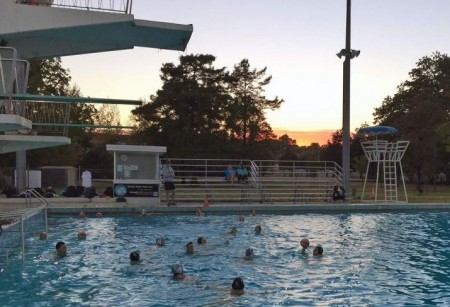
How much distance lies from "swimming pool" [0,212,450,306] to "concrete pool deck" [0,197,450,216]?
263cm

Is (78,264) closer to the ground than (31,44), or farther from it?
closer to the ground

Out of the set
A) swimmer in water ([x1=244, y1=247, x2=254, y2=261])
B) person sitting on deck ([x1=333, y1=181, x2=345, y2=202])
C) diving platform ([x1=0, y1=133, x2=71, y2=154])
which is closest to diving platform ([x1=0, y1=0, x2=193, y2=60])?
diving platform ([x1=0, y1=133, x2=71, y2=154])

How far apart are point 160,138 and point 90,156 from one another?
16588 mm

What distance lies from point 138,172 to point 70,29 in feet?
36.2

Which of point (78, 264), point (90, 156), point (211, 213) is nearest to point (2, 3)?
point (78, 264)

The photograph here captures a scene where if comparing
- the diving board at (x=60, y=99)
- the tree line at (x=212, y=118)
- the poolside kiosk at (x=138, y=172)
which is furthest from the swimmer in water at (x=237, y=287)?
the tree line at (x=212, y=118)

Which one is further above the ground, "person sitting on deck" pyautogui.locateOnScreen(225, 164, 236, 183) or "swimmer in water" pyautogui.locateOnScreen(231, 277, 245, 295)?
"person sitting on deck" pyautogui.locateOnScreen(225, 164, 236, 183)

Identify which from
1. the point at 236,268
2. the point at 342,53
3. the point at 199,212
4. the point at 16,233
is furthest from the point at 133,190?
the point at 236,268

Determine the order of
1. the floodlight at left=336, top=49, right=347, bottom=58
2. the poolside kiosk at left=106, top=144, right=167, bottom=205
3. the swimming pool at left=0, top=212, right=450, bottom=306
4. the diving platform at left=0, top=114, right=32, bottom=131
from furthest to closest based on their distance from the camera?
the floodlight at left=336, top=49, right=347, bottom=58
the poolside kiosk at left=106, top=144, right=167, bottom=205
the diving platform at left=0, top=114, right=32, bottom=131
the swimming pool at left=0, top=212, right=450, bottom=306

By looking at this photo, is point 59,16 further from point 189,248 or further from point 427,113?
point 427,113

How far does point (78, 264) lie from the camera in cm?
1074

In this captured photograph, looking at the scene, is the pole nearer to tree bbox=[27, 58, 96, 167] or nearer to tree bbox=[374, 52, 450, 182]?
tree bbox=[27, 58, 96, 167]

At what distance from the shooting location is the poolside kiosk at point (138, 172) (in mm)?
22641

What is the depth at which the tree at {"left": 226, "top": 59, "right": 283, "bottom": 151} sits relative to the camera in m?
50.6
